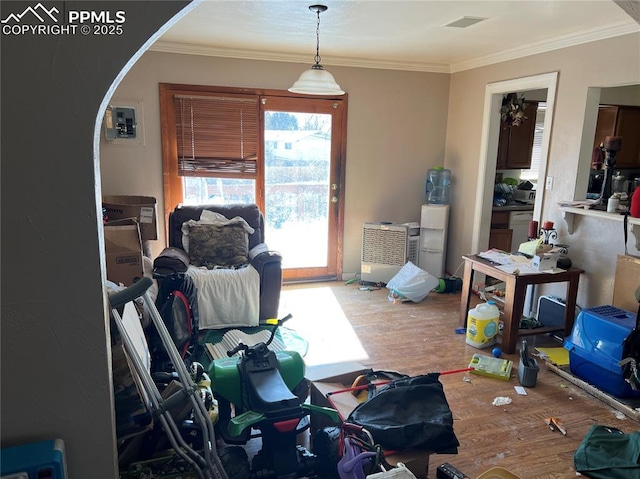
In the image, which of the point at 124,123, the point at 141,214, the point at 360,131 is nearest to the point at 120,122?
the point at 124,123

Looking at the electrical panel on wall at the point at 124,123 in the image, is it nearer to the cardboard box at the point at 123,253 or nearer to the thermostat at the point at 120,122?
the thermostat at the point at 120,122

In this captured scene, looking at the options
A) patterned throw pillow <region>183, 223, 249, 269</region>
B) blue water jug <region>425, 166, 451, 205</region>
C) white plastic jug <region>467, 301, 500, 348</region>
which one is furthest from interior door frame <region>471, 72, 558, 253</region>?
patterned throw pillow <region>183, 223, 249, 269</region>

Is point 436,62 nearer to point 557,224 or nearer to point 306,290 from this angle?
point 557,224

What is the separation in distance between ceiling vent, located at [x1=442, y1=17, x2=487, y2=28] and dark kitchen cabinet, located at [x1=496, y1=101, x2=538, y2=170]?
2.05 m

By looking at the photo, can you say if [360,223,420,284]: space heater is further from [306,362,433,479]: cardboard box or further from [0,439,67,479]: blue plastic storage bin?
[0,439,67,479]: blue plastic storage bin

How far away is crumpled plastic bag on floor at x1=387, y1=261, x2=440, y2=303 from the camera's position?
4.63 m

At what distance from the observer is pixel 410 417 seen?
202 centimetres

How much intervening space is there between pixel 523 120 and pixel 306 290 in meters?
3.02

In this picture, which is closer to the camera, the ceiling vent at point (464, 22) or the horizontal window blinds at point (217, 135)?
the ceiling vent at point (464, 22)

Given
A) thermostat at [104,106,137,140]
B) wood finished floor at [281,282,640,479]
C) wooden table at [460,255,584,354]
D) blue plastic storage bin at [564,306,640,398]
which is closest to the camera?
wood finished floor at [281,282,640,479]

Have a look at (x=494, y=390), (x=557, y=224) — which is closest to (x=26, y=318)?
(x=494, y=390)

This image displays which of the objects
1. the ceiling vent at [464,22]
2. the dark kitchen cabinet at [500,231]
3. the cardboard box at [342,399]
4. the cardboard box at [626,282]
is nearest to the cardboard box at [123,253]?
the cardboard box at [342,399]

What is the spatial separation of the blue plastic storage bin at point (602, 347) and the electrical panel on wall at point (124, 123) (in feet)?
13.2

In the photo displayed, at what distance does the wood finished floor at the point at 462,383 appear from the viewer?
2371 millimetres
